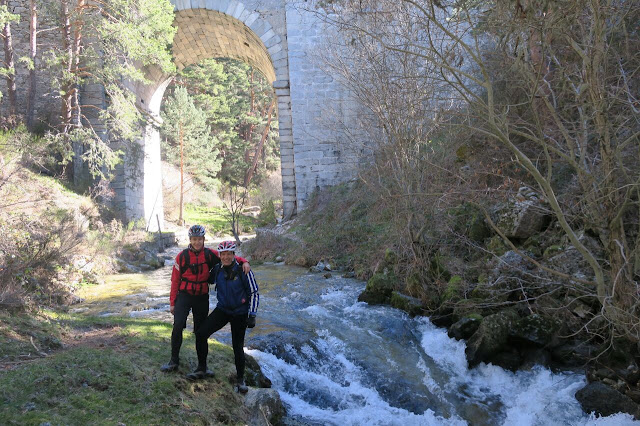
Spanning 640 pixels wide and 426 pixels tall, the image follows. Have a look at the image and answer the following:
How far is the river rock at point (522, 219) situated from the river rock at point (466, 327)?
1.86 m

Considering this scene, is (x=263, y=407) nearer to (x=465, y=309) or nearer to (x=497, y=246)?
(x=465, y=309)

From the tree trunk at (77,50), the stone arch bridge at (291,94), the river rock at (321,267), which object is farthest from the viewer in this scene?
the stone arch bridge at (291,94)

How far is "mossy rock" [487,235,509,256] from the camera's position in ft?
25.1

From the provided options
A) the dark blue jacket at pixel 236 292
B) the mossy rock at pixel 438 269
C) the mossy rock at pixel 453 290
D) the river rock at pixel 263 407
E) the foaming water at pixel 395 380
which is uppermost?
the dark blue jacket at pixel 236 292

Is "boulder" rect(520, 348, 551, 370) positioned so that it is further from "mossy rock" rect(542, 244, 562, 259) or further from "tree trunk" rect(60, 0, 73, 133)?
"tree trunk" rect(60, 0, 73, 133)

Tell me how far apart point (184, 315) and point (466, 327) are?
378cm

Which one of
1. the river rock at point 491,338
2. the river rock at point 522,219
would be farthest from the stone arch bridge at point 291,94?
the river rock at point 491,338

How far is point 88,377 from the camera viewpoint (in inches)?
155

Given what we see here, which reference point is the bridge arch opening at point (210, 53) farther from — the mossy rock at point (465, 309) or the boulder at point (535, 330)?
the boulder at point (535, 330)

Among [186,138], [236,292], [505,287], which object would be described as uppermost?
→ [186,138]

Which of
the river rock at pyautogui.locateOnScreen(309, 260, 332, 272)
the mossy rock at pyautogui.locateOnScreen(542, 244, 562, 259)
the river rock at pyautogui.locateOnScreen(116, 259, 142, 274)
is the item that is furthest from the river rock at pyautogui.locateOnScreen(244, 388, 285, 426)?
the river rock at pyautogui.locateOnScreen(116, 259, 142, 274)

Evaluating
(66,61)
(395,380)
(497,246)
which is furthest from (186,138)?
(395,380)

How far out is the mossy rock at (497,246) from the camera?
25.1 feet

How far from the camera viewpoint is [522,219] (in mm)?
7633
